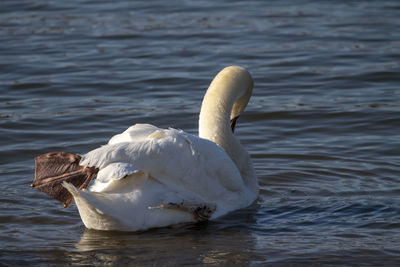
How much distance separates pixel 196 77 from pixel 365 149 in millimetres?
3853

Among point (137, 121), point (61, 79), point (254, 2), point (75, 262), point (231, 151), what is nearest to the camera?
point (75, 262)

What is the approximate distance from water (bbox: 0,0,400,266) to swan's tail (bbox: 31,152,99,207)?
A: 0.49 m

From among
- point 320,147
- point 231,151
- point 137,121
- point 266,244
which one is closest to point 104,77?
point 137,121

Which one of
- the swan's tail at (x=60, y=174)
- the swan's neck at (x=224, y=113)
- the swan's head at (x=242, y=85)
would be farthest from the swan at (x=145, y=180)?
the swan's head at (x=242, y=85)

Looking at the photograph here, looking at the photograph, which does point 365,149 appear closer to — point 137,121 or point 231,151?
point 231,151

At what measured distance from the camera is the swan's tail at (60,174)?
540 centimetres

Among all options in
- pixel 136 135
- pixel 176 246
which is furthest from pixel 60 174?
pixel 176 246

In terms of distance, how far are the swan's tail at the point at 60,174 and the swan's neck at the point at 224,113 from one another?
1.71 meters

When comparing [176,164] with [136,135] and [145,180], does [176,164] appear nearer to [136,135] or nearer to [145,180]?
[145,180]

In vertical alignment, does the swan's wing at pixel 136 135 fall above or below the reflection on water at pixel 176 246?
above

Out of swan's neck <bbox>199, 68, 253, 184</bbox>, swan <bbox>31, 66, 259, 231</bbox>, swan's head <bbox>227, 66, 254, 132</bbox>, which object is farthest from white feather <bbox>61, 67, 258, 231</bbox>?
swan's head <bbox>227, 66, 254, 132</bbox>

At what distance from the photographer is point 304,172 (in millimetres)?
7809

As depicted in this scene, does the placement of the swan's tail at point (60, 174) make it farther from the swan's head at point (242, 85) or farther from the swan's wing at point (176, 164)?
the swan's head at point (242, 85)

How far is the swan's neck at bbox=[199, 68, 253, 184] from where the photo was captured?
22.6ft
